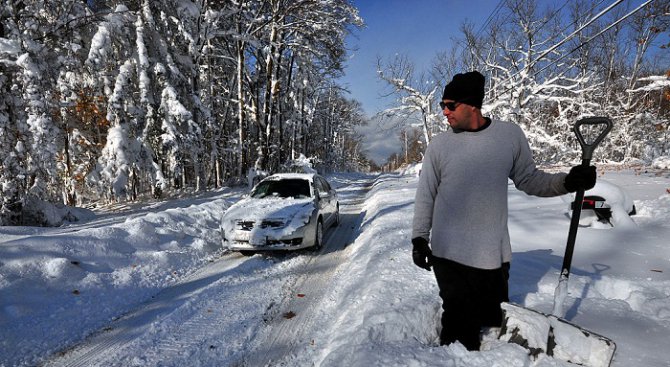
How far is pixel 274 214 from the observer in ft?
20.4

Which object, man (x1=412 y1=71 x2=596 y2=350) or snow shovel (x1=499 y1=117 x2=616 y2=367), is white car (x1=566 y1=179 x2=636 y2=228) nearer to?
snow shovel (x1=499 y1=117 x2=616 y2=367)

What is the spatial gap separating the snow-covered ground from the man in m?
0.51

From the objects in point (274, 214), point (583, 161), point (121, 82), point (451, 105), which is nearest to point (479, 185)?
point (451, 105)

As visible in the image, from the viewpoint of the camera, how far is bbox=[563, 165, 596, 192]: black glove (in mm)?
2072

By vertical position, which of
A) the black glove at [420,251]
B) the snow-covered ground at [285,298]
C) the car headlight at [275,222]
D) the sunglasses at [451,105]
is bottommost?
the snow-covered ground at [285,298]

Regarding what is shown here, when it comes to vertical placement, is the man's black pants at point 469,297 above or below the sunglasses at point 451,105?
below

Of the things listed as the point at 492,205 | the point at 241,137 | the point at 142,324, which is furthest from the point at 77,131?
the point at 492,205

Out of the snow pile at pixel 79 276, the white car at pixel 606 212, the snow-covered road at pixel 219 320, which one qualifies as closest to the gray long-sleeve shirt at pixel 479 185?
the snow-covered road at pixel 219 320

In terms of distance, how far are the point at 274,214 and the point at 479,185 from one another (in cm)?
458

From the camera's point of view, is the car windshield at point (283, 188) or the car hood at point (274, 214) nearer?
the car hood at point (274, 214)

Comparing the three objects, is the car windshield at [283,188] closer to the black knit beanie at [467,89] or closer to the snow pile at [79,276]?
the snow pile at [79,276]

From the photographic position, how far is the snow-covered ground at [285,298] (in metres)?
2.77

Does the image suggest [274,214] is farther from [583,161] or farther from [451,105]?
[583,161]

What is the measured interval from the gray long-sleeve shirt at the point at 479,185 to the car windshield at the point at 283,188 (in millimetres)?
5358
